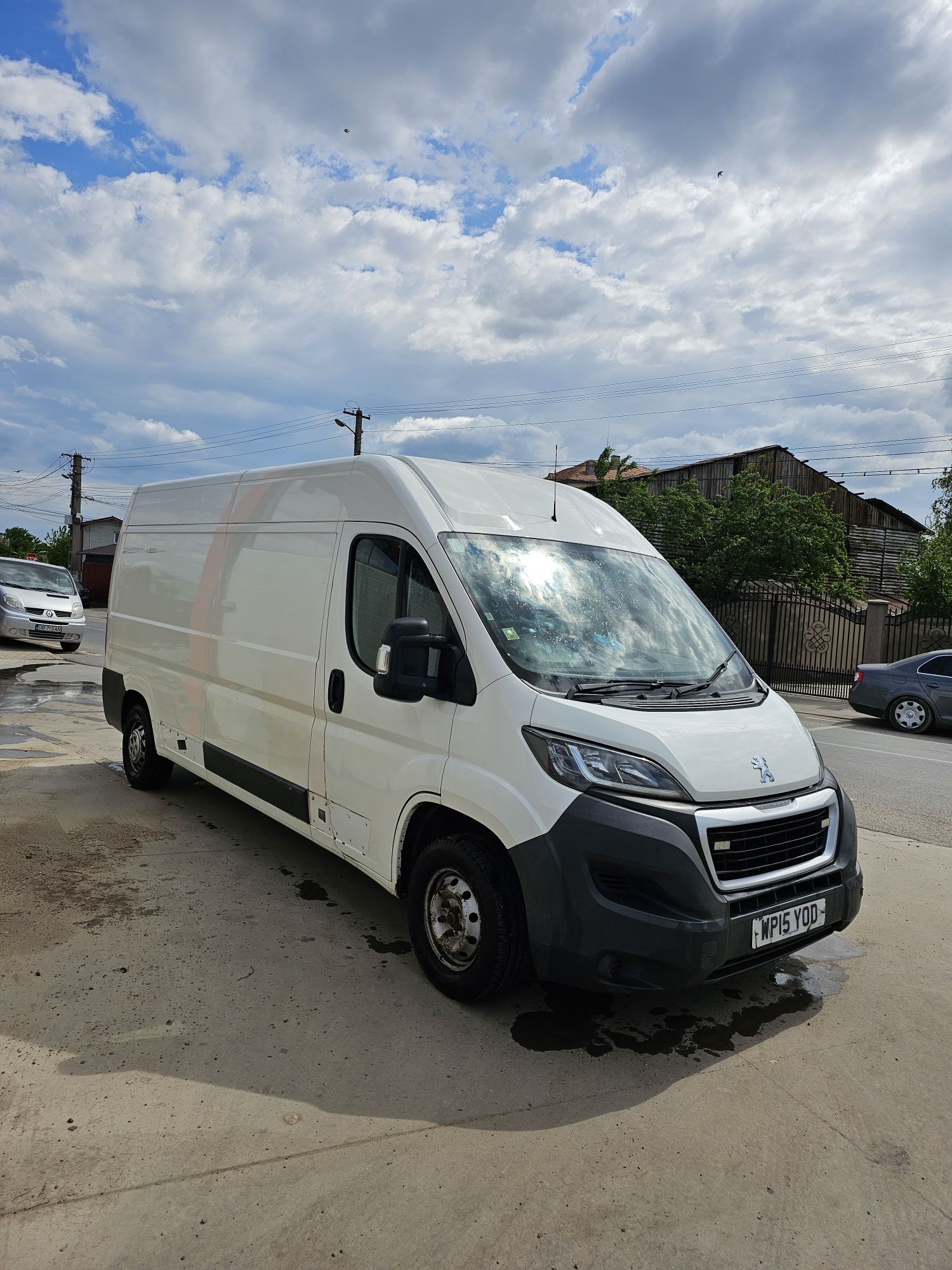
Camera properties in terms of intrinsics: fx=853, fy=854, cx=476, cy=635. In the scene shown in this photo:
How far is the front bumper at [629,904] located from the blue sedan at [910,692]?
37.5ft

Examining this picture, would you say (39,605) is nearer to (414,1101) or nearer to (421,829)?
(421,829)

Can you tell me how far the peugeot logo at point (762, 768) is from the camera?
329 centimetres

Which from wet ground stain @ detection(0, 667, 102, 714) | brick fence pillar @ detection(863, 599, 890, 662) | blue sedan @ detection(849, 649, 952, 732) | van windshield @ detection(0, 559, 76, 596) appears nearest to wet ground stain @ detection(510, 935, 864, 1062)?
wet ground stain @ detection(0, 667, 102, 714)

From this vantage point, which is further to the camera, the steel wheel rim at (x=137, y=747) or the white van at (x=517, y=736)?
the steel wheel rim at (x=137, y=747)

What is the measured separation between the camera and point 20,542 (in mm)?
102562

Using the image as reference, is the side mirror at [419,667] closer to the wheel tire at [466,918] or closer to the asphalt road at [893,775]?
the wheel tire at [466,918]

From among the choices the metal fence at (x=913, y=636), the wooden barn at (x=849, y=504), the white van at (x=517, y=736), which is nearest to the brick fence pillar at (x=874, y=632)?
the metal fence at (x=913, y=636)

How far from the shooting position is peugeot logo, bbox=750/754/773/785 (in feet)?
10.8

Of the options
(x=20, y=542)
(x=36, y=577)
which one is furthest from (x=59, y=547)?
(x=36, y=577)

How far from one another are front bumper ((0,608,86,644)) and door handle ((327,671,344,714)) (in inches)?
583

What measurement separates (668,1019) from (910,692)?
37.1 ft

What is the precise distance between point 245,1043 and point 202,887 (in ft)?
5.46

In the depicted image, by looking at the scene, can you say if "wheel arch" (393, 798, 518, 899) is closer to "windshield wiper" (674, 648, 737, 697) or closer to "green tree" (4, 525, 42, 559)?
"windshield wiper" (674, 648, 737, 697)

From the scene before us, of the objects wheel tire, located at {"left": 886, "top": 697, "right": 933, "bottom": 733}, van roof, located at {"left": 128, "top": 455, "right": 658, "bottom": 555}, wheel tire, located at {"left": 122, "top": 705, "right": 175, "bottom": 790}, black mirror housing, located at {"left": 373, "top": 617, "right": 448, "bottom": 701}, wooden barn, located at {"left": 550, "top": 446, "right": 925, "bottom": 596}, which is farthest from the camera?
wooden barn, located at {"left": 550, "top": 446, "right": 925, "bottom": 596}
